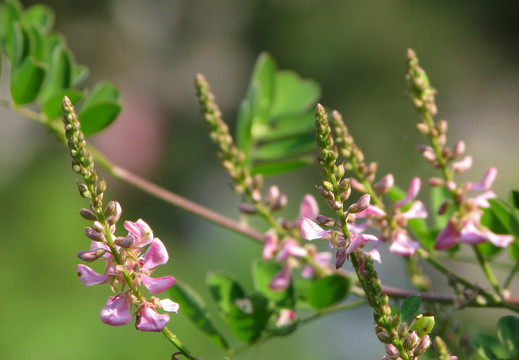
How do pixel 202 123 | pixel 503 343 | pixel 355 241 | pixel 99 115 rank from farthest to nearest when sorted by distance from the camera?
pixel 202 123 → pixel 99 115 → pixel 503 343 → pixel 355 241

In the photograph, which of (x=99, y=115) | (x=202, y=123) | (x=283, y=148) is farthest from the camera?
(x=202, y=123)

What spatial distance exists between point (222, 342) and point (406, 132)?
12.9 feet

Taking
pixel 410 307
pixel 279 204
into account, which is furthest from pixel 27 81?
pixel 410 307

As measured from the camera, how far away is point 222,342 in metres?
0.67

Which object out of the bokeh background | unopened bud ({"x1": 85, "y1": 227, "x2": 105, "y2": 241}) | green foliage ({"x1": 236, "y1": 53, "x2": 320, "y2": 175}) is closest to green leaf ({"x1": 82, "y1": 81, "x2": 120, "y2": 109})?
green foliage ({"x1": 236, "y1": 53, "x2": 320, "y2": 175})

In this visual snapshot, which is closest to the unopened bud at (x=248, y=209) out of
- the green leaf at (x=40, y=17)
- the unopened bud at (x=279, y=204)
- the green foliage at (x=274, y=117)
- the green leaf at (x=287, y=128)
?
the unopened bud at (x=279, y=204)

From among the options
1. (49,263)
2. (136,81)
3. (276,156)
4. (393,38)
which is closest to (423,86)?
(276,156)

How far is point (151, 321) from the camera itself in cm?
37

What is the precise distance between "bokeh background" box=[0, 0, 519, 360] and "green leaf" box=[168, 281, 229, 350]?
1.51 meters

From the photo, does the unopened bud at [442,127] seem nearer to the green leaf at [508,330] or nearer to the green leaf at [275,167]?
the green leaf at [508,330]

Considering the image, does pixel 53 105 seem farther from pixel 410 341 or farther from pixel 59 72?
pixel 410 341

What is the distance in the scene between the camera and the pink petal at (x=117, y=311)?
1.24ft

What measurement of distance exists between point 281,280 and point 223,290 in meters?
0.06

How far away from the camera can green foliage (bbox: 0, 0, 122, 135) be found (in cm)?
75
